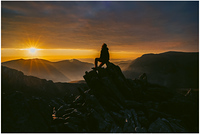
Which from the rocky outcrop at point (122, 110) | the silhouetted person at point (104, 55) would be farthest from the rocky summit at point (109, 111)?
the silhouetted person at point (104, 55)

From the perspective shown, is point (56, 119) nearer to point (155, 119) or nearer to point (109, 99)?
point (109, 99)

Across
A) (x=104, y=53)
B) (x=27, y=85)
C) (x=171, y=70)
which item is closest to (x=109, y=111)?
(x=104, y=53)

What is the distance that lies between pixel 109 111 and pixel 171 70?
104031 millimetres

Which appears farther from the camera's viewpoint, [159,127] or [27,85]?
[27,85]

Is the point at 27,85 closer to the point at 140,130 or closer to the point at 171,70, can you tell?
the point at 140,130

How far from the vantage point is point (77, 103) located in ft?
81.3

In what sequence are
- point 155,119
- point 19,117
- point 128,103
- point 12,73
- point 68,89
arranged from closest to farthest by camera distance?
1. point 19,117
2. point 155,119
3. point 128,103
4. point 12,73
5. point 68,89

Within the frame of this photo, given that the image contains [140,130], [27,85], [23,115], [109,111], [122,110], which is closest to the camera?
[140,130]

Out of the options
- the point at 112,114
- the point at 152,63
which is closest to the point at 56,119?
the point at 112,114

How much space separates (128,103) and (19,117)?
1639cm

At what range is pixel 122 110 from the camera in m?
21.2

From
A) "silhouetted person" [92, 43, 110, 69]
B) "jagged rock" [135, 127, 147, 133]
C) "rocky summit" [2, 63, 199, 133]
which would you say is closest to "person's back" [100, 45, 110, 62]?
"silhouetted person" [92, 43, 110, 69]

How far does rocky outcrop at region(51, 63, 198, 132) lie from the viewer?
18203 mm

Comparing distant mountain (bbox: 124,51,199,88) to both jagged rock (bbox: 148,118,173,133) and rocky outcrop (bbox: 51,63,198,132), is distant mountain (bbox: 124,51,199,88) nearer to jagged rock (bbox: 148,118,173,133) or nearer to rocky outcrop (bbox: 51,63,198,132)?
rocky outcrop (bbox: 51,63,198,132)
